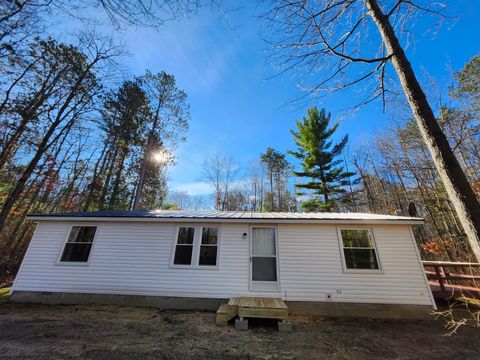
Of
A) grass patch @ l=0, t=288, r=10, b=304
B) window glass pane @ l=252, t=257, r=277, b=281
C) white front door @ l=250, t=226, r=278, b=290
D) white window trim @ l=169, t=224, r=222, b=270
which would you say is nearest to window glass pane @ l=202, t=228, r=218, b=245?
white window trim @ l=169, t=224, r=222, b=270

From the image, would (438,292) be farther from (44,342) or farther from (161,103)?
(161,103)

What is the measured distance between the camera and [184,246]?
6238 millimetres

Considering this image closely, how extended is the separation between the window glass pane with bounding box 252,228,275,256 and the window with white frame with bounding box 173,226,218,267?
1.25 meters

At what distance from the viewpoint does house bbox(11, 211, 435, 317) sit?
541 cm

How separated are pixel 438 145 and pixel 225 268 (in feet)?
18.1

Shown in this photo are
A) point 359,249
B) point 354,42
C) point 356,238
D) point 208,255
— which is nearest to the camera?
point 354,42

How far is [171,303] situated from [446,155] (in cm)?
679

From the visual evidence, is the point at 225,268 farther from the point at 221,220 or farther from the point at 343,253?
the point at 343,253

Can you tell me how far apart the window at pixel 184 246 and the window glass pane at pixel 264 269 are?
2.06 m

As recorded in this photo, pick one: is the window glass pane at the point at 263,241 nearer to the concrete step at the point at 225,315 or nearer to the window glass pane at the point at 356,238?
the concrete step at the point at 225,315

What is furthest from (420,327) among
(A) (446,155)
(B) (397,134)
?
(B) (397,134)

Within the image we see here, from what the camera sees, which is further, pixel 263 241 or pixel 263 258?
pixel 263 241

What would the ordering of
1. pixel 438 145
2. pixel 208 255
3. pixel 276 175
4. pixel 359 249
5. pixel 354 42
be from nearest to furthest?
1. pixel 438 145
2. pixel 354 42
3. pixel 359 249
4. pixel 208 255
5. pixel 276 175

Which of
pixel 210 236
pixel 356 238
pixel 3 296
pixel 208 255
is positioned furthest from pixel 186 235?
pixel 3 296
